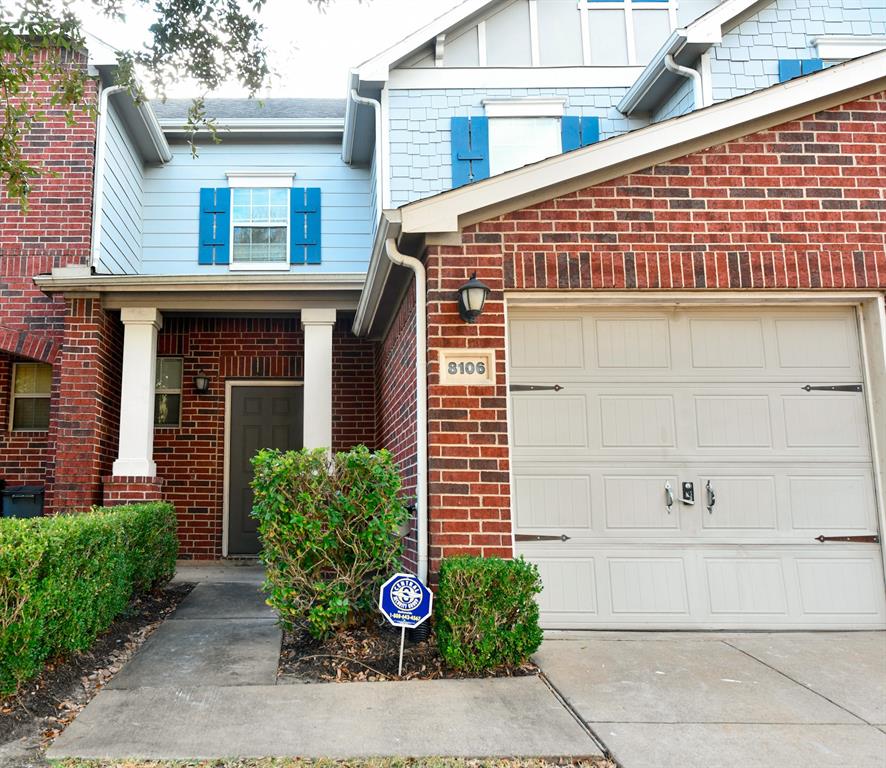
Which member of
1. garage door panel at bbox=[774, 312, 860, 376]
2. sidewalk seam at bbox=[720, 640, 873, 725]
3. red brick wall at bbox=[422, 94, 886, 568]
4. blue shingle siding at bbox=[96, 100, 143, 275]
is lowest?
sidewalk seam at bbox=[720, 640, 873, 725]

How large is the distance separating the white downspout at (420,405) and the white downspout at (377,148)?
4.53m

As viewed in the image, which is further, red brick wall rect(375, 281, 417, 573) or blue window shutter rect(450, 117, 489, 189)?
blue window shutter rect(450, 117, 489, 189)

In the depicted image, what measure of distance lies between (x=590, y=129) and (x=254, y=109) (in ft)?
19.5

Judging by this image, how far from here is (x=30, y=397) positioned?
30.8ft

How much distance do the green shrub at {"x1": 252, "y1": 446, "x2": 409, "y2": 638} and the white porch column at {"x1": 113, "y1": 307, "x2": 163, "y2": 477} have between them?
12.1ft

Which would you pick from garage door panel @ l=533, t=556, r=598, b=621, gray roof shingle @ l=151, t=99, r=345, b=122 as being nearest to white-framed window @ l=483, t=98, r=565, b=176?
gray roof shingle @ l=151, t=99, r=345, b=122

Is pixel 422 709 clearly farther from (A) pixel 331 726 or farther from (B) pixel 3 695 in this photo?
(B) pixel 3 695

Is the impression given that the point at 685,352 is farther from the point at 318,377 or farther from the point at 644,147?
the point at 318,377

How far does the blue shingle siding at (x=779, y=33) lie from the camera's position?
924cm

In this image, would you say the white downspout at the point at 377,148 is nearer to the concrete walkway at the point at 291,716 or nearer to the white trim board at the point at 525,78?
the white trim board at the point at 525,78

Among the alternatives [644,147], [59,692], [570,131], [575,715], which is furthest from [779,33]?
[59,692]

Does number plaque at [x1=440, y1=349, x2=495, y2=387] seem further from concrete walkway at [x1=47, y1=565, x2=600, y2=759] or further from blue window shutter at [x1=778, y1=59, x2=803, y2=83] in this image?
blue window shutter at [x1=778, y1=59, x2=803, y2=83]

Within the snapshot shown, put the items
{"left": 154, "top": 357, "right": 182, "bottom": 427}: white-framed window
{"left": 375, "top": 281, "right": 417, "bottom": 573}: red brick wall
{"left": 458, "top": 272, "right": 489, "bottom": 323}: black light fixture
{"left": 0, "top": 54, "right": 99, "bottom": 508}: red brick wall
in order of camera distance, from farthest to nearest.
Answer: {"left": 154, "top": 357, "right": 182, "bottom": 427}: white-framed window < {"left": 0, "top": 54, "right": 99, "bottom": 508}: red brick wall < {"left": 375, "top": 281, "right": 417, "bottom": 573}: red brick wall < {"left": 458, "top": 272, "right": 489, "bottom": 323}: black light fixture

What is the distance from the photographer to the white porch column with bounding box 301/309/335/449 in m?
7.94
